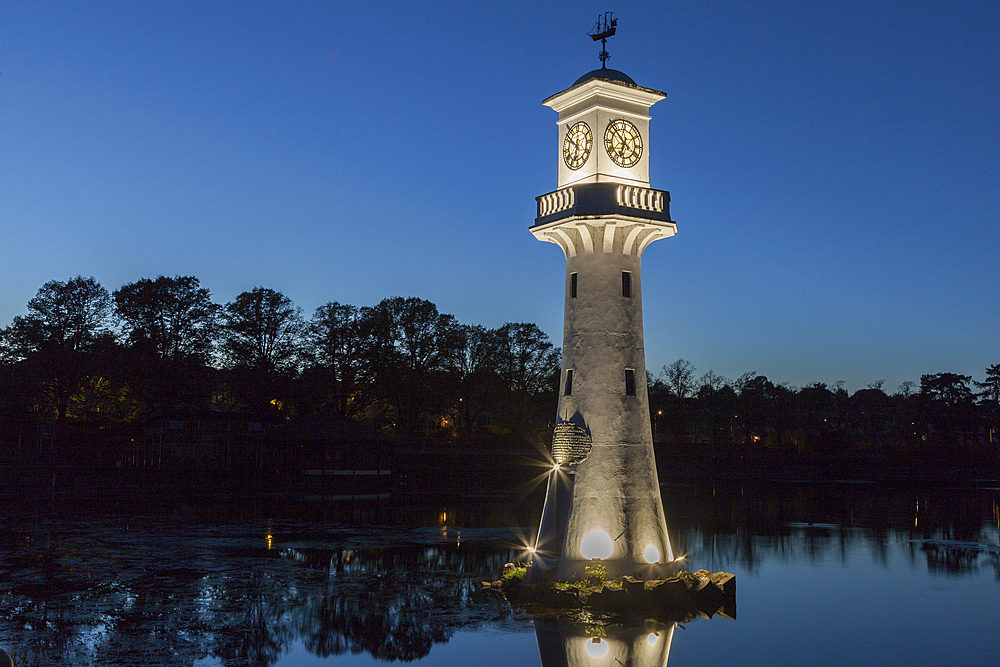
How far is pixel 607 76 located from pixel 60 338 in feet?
195

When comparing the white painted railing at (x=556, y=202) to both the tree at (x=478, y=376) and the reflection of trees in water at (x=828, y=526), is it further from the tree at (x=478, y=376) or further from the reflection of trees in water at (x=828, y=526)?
the tree at (x=478, y=376)

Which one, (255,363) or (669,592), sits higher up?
(255,363)

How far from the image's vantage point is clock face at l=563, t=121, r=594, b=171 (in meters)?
19.8

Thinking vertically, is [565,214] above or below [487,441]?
above

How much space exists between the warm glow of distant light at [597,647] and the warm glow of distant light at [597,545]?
229 centimetres

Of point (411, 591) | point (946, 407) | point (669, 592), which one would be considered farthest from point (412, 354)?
point (946, 407)

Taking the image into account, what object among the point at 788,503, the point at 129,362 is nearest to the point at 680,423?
the point at 788,503

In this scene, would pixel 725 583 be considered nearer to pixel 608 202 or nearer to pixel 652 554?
pixel 652 554

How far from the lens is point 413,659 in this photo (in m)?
17.2

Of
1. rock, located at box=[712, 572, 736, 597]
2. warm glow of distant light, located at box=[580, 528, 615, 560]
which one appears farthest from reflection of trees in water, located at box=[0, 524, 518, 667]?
rock, located at box=[712, 572, 736, 597]

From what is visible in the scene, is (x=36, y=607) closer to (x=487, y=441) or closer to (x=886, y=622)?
(x=886, y=622)

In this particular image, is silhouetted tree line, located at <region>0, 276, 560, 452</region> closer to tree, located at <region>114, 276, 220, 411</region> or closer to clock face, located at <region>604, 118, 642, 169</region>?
tree, located at <region>114, 276, 220, 411</region>

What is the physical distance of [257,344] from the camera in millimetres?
72062

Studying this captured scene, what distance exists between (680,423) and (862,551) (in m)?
68.3
